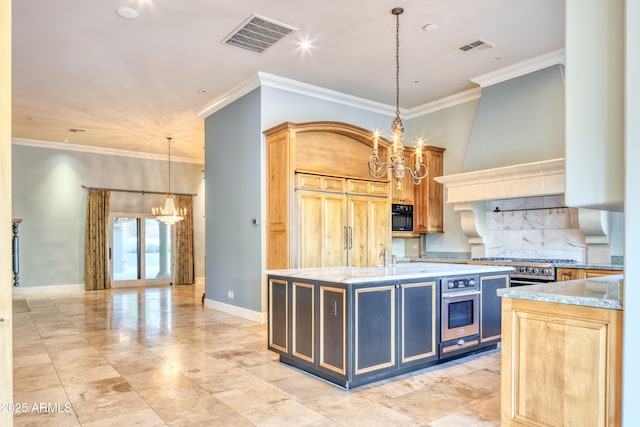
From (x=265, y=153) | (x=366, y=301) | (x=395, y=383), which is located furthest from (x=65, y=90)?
(x=395, y=383)

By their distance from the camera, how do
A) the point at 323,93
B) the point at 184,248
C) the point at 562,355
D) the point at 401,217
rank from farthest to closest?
the point at 184,248
the point at 401,217
the point at 323,93
the point at 562,355

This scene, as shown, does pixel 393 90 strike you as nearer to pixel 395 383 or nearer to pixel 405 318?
pixel 405 318

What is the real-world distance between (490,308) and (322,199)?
2736 millimetres

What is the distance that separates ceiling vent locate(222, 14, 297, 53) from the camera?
189 inches

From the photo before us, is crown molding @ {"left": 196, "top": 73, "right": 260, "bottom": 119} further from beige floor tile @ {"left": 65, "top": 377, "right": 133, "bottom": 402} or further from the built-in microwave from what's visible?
beige floor tile @ {"left": 65, "top": 377, "right": 133, "bottom": 402}

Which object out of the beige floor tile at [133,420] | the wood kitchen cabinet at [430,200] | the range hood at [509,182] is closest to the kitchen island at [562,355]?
the beige floor tile at [133,420]

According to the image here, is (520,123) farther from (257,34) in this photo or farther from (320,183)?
(257,34)

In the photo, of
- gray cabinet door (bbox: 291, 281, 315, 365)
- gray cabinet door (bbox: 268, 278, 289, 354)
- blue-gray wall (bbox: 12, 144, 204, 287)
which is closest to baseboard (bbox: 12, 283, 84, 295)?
blue-gray wall (bbox: 12, 144, 204, 287)

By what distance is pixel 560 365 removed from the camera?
97.0 inches

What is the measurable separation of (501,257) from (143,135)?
25.8 feet

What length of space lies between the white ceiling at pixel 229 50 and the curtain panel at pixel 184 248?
4366mm

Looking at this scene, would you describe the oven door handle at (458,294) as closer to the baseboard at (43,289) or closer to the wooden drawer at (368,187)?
the wooden drawer at (368,187)

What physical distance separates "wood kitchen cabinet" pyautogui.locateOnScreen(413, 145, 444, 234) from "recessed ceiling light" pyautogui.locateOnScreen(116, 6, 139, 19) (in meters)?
4.90

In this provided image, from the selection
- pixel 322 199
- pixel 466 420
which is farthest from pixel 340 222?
pixel 466 420
